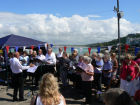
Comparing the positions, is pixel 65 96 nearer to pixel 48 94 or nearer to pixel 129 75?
pixel 129 75

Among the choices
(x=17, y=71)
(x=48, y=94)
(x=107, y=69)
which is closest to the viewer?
(x=48, y=94)

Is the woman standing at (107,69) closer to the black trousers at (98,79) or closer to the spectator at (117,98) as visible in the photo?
the black trousers at (98,79)

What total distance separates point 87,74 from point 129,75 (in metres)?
1.30

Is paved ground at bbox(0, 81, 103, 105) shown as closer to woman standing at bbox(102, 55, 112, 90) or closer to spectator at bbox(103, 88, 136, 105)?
woman standing at bbox(102, 55, 112, 90)

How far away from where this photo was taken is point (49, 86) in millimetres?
2668

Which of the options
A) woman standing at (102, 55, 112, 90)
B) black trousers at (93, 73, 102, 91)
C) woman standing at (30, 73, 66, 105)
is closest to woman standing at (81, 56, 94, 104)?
black trousers at (93, 73, 102, 91)

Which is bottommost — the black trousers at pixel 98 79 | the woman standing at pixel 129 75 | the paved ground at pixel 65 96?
the paved ground at pixel 65 96

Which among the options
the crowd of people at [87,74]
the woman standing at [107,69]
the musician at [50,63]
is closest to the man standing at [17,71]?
the crowd of people at [87,74]

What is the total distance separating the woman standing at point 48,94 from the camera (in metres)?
2.62

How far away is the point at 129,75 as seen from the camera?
4965 millimetres

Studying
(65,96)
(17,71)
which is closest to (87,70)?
(65,96)

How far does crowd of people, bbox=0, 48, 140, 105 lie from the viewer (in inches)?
106

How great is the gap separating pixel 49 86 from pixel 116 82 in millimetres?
4728

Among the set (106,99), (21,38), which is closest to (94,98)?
(106,99)
